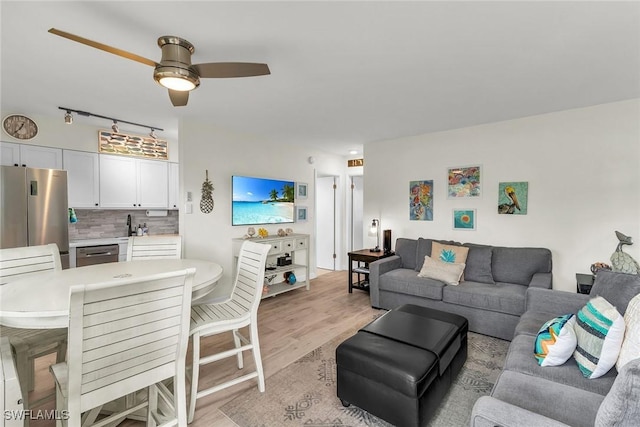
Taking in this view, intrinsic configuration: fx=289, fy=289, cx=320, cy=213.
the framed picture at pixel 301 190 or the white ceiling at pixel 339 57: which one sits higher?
the white ceiling at pixel 339 57

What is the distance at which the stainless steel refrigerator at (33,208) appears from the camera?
10.2ft

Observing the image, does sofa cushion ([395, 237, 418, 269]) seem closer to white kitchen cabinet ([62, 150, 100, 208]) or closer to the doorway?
the doorway

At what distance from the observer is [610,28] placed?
5.84 ft

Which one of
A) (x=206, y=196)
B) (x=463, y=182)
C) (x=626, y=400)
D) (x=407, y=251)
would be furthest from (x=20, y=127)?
(x=463, y=182)

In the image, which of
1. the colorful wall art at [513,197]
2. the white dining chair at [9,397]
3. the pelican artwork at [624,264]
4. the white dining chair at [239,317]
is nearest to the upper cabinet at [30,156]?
the white dining chair at [239,317]

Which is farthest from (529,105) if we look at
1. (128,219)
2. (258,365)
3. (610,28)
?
(128,219)

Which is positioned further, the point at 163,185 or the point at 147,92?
the point at 163,185

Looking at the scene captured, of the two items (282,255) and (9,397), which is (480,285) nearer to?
(282,255)

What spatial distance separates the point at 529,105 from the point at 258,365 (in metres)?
3.66

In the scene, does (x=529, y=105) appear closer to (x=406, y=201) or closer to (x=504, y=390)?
(x=406, y=201)

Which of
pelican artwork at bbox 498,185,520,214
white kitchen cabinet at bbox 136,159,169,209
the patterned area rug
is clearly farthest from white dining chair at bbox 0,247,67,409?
pelican artwork at bbox 498,185,520,214

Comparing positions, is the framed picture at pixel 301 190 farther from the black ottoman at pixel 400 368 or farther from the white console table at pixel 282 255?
the black ottoman at pixel 400 368

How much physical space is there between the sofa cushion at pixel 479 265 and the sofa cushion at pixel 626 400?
8.71 ft

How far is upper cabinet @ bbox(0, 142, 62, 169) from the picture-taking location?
3305mm
